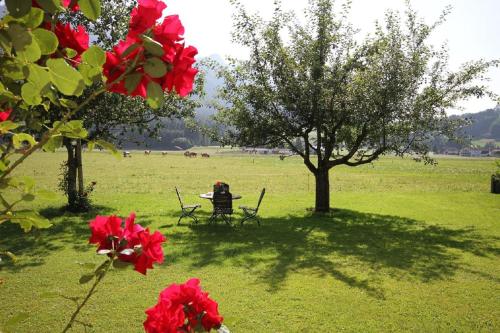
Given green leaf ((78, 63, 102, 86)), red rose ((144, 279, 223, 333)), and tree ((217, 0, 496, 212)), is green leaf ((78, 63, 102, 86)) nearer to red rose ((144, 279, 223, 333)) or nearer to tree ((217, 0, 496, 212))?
red rose ((144, 279, 223, 333))

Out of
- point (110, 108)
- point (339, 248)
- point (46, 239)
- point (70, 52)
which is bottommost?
point (339, 248)

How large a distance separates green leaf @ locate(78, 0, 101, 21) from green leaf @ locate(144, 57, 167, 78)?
0.55ft

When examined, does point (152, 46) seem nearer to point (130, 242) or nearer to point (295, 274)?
Answer: point (130, 242)

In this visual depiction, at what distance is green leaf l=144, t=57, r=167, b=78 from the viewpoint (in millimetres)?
956

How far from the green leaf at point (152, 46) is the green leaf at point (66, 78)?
0.55 feet

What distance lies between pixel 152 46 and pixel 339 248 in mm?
10865

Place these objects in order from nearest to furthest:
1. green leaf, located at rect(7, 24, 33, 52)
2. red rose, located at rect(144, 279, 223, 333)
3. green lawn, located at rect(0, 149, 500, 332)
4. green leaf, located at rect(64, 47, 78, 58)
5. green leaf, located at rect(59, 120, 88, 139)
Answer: green leaf, located at rect(7, 24, 33, 52) → green leaf, located at rect(64, 47, 78, 58) → green leaf, located at rect(59, 120, 88, 139) → red rose, located at rect(144, 279, 223, 333) → green lawn, located at rect(0, 149, 500, 332)

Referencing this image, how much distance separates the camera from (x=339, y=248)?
36.4ft

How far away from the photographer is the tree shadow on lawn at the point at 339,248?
894cm

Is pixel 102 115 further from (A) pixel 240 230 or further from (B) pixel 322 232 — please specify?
(B) pixel 322 232

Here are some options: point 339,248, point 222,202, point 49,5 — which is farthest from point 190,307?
point 222,202

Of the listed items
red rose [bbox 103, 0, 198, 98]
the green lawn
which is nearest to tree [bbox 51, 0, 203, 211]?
the green lawn

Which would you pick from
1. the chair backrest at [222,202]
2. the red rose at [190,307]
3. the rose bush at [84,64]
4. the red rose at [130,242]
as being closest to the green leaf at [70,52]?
the rose bush at [84,64]

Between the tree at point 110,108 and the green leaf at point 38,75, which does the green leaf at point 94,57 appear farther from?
the tree at point 110,108
